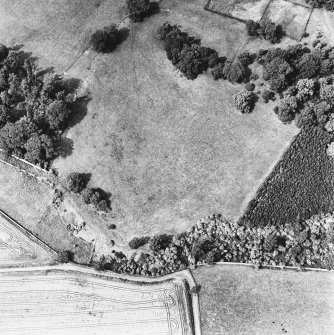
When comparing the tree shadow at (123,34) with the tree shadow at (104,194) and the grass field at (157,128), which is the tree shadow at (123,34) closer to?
the grass field at (157,128)

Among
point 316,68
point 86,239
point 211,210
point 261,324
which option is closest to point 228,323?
point 261,324

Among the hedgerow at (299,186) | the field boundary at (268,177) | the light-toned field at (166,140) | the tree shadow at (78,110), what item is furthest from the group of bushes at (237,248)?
the tree shadow at (78,110)

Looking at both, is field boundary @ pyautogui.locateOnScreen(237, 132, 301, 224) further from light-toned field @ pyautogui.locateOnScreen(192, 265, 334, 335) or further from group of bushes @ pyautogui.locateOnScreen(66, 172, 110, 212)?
group of bushes @ pyautogui.locateOnScreen(66, 172, 110, 212)

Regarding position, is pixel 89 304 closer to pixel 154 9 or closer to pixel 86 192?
pixel 86 192

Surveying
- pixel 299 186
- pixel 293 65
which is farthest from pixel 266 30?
pixel 299 186

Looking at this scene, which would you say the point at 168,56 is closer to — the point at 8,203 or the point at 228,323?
the point at 8,203

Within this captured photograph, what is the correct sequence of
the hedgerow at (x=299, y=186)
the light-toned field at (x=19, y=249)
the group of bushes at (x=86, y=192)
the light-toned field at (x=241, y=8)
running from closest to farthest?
the hedgerow at (x=299, y=186) → the light-toned field at (x=19, y=249) → the group of bushes at (x=86, y=192) → the light-toned field at (x=241, y=8)

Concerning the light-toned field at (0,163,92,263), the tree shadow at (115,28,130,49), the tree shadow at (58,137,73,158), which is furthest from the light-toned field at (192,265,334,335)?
the tree shadow at (115,28,130,49)

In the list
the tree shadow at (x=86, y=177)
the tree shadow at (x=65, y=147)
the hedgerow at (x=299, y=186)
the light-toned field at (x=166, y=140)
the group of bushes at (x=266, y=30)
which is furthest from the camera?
the group of bushes at (x=266, y=30)
